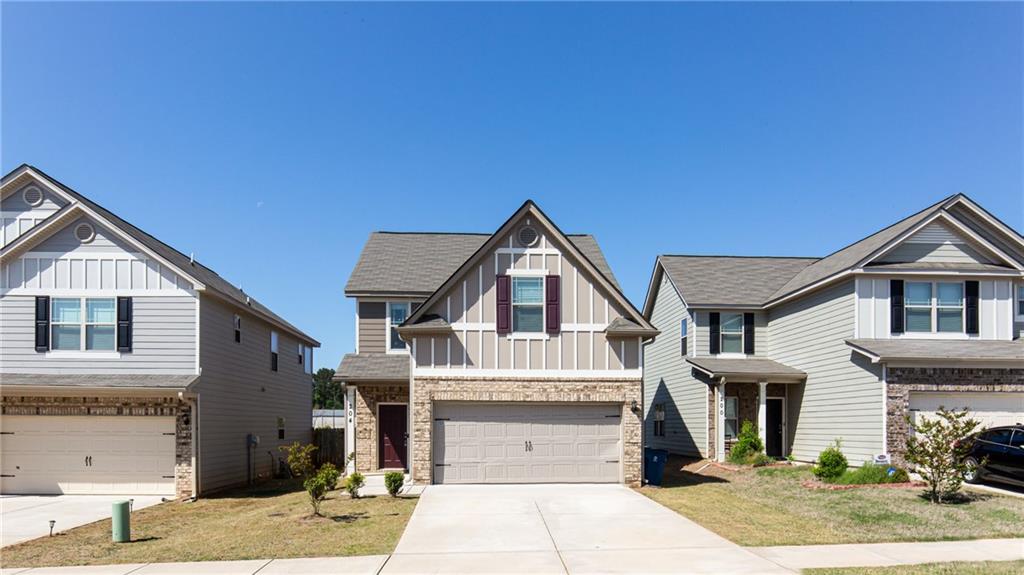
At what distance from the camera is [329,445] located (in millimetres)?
29891

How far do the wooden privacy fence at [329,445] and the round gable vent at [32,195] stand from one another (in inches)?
543

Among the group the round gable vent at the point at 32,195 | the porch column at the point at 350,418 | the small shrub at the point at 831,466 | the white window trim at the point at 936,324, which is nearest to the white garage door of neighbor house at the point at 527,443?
the porch column at the point at 350,418

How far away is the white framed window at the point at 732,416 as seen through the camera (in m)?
23.9

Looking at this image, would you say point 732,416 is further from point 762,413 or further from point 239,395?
point 239,395

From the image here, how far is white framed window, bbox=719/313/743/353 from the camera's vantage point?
988 inches

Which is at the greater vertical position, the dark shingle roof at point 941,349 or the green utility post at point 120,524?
the dark shingle roof at point 941,349

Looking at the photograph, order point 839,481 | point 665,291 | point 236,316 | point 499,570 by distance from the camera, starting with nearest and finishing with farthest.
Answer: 1. point 499,570
2. point 839,481
3. point 236,316
4. point 665,291

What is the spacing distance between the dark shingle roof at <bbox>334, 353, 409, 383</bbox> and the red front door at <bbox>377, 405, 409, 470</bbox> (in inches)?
46.9

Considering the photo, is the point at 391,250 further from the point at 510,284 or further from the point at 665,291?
the point at 665,291

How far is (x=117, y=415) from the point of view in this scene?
1861 cm

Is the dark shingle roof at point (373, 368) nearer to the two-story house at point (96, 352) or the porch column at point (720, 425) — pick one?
the two-story house at point (96, 352)

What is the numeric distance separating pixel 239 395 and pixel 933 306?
68.5 ft

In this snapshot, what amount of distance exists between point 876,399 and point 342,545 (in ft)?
47.9

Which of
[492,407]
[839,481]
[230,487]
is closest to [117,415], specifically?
[230,487]
